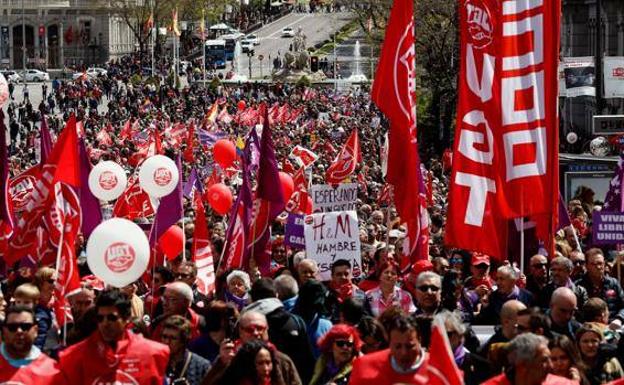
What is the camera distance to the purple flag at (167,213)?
18.0m

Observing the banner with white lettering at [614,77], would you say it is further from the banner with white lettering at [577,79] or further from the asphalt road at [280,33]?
the asphalt road at [280,33]

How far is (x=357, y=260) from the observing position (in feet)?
55.6

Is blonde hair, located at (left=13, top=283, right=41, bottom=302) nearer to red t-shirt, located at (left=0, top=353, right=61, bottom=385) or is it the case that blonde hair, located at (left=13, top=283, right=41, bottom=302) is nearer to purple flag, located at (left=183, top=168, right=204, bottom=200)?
red t-shirt, located at (left=0, top=353, right=61, bottom=385)

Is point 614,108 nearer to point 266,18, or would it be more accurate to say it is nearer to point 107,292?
point 107,292

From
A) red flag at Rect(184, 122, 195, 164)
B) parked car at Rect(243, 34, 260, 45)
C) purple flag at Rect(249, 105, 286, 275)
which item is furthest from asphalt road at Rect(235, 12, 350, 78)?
purple flag at Rect(249, 105, 286, 275)

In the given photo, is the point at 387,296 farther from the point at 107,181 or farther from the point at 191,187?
the point at 191,187

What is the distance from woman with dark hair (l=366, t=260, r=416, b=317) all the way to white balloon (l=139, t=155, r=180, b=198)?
16.8 ft

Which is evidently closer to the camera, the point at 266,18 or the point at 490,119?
the point at 490,119

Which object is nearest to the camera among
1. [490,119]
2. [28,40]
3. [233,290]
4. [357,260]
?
[233,290]

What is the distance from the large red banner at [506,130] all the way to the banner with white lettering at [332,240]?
1.95 meters

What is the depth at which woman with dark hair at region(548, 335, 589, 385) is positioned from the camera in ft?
35.9

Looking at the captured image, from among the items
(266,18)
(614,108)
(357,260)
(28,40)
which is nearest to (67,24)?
(28,40)

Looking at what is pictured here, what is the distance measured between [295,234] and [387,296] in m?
4.47

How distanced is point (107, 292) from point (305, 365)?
1571mm
